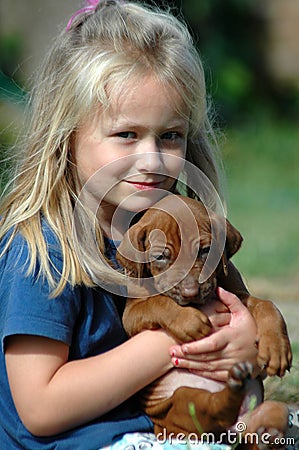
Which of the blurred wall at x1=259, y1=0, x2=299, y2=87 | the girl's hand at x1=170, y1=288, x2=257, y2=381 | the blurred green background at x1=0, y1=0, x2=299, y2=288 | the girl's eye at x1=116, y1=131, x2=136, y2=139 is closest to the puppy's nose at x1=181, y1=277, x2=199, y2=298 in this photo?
the girl's hand at x1=170, y1=288, x2=257, y2=381

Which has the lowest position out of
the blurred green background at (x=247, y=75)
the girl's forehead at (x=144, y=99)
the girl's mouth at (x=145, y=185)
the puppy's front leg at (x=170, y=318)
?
the blurred green background at (x=247, y=75)

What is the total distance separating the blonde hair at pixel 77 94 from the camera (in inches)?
124

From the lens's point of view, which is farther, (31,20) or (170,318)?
(31,20)

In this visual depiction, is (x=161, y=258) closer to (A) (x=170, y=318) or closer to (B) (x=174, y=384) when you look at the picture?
(A) (x=170, y=318)

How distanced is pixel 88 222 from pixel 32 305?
50 cm

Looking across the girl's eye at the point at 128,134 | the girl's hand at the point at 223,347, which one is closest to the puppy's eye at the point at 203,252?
the girl's hand at the point at 223,347

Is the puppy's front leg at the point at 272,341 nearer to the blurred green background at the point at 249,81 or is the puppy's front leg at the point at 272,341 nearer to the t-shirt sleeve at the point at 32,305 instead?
the t-shirt sleeve at the point at 32,305

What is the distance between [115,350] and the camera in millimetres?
2969

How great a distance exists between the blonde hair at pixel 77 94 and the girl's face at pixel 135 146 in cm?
6

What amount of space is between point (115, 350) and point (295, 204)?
666 cm

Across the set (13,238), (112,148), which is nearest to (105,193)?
(112,148)

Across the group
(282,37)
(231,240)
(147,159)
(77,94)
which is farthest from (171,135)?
(282,37)

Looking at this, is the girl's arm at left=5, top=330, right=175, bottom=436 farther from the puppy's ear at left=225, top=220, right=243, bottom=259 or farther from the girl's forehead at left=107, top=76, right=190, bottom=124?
the girl's forehead at left=107, top=76, right=190, bottom=124

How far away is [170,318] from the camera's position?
287 cm
